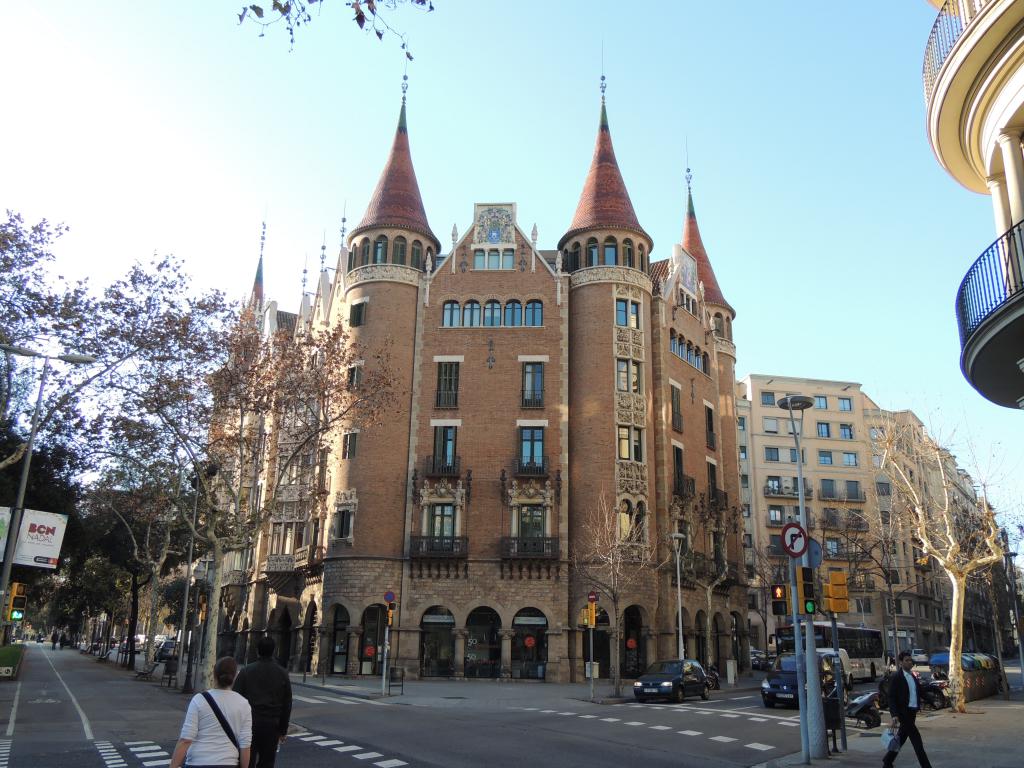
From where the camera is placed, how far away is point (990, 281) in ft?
40.1

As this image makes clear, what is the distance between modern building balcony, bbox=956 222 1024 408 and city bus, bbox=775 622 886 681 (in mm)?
30428

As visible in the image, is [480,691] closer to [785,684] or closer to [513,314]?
[785,684]

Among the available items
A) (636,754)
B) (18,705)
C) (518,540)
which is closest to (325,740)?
(636,754)

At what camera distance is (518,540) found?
39.7 meters

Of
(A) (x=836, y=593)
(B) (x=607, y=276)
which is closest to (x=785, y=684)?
(A) (x=836, y=593)

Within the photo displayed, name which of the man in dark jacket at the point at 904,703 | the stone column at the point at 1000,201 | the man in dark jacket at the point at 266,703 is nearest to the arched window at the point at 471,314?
the stone column at the point at 1000,201

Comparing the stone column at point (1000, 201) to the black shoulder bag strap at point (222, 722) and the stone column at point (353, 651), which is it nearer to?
the black shoulder bag strap at point (222, 722)

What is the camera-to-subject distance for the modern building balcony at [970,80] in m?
12.3

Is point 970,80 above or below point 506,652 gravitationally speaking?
above

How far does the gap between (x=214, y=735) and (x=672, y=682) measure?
23.7 m

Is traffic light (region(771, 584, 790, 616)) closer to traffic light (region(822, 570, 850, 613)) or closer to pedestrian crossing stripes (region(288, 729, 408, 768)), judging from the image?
traffic light (region(822, 570, 850, 613))

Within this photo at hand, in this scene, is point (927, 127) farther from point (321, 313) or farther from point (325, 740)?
point (321, 313)

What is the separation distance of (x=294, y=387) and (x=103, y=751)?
1441 cm

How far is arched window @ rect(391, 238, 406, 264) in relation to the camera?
1729 inches
